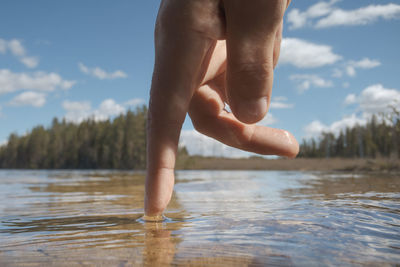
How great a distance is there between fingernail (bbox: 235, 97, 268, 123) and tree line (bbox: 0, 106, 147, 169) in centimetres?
3598

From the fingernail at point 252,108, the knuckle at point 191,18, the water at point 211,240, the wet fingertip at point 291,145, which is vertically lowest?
the water at point 211,240

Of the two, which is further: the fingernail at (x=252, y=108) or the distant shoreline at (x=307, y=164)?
the distant shoreline at (x=307, y=164)

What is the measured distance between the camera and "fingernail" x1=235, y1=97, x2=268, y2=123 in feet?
2.34

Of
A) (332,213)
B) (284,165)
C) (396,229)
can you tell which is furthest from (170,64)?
(284,165)

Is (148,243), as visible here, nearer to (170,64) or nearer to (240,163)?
(170,64)

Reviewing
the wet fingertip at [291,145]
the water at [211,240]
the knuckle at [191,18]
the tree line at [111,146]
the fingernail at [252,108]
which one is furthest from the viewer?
the tree line at [111,146]

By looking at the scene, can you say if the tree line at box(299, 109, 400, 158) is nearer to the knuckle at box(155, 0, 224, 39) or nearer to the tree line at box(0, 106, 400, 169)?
the tree line at box(0, 106, 400, 169)

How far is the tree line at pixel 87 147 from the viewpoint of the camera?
37625 millimetres

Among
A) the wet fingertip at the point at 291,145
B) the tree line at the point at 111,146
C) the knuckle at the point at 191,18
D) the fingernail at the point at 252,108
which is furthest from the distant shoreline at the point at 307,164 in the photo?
the knuckle at the point at 191,18

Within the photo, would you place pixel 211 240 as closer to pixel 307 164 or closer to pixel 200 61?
pixel 200 61

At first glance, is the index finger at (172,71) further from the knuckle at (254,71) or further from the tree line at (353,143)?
the tree line at (353,143)

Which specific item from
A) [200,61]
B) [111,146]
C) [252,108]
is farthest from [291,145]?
[111,146]

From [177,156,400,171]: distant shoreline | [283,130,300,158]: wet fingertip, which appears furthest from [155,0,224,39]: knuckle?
[177,156,400,171]: distant shoreline

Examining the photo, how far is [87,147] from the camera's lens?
44125 millimetres
